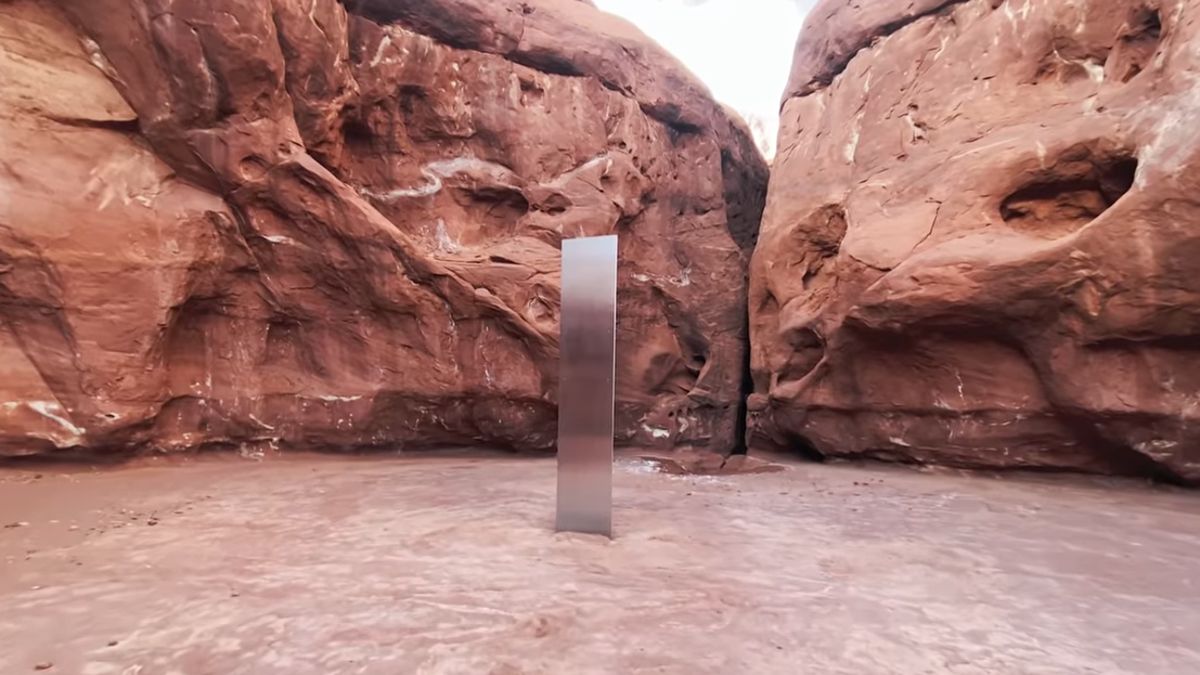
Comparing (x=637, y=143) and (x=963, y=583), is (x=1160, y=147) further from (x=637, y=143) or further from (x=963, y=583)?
(x=637, y=143)

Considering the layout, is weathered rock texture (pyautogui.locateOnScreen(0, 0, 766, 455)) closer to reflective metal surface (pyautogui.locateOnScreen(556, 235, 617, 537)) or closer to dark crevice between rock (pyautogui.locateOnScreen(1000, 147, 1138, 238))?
reflective metal surface (pyautogui.locateOnScreen(556, 235, 617, 537))

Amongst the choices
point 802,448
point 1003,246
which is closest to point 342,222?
point 802,448

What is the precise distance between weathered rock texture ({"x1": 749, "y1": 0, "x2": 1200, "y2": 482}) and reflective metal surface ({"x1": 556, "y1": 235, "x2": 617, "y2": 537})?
3.68 m

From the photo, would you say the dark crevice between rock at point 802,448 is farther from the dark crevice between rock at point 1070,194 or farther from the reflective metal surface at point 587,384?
the reflective metal surface at point 587,384

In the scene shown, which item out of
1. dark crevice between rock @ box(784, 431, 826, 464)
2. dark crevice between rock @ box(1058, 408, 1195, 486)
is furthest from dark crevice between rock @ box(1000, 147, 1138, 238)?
dark crevice between rock @ box(784, 431, 826, 464)

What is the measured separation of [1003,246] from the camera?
611 centimetres

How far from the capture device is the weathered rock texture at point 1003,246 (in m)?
5.42

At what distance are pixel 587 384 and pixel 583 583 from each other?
1364 mm

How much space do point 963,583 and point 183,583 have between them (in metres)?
3.58

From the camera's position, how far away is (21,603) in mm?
2779

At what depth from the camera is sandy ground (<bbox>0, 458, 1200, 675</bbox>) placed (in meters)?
2.39

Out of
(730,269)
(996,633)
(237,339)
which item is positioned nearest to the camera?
(996,633)

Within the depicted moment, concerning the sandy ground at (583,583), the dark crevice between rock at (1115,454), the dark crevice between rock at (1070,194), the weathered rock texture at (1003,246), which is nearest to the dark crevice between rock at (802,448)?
the weathered rock texture at (1003,246)

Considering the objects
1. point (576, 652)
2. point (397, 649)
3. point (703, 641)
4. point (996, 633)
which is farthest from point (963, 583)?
point (397, 649)
